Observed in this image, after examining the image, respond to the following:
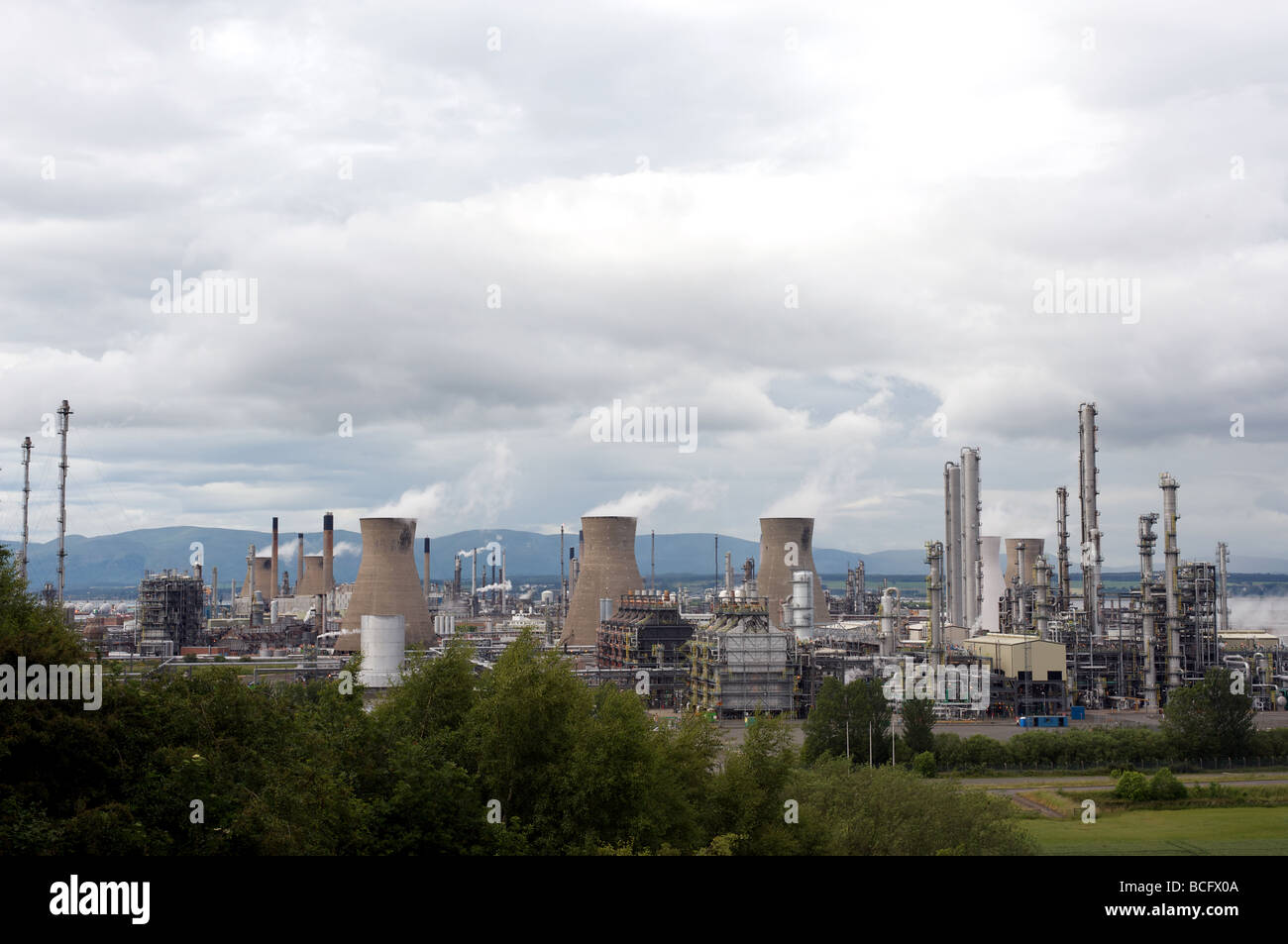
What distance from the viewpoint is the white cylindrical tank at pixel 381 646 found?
43.1 meters

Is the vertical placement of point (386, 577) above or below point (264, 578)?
above

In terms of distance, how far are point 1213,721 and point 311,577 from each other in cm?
7344

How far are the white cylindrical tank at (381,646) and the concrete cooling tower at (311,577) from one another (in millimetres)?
46625

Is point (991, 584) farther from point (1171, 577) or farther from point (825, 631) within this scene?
point (1171, 577)

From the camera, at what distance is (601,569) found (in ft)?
173

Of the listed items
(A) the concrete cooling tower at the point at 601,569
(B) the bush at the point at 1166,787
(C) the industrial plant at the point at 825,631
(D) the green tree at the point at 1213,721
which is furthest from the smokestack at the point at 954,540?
(B) the bush at the point at 1166,787

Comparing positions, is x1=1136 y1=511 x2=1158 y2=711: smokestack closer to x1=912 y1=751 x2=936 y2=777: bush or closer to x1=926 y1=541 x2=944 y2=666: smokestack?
x1=926 y1=541 x2=944 y2=666: smokestack

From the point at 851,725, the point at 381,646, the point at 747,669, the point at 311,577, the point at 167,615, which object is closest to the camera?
the point at 851,725

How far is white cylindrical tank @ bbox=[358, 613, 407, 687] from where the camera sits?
1695 inches

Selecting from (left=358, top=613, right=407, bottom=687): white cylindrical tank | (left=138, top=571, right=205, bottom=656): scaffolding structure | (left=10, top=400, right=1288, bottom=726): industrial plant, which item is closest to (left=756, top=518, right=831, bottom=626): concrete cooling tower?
(left=10, top=400, right=1288, bottom=726): industrial plant

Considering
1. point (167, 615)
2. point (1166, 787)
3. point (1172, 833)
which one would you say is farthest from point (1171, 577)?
point (167, 615)

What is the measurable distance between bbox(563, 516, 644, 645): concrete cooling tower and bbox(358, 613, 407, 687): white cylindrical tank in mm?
11966

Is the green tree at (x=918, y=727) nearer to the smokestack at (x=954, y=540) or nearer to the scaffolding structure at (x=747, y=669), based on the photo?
the scaffolding structure at (x=747, y=669)

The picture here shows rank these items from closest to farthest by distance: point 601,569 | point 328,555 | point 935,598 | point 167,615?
1. point 935,598
2. point 601,569
3. point 167,615
4. point 328,555
